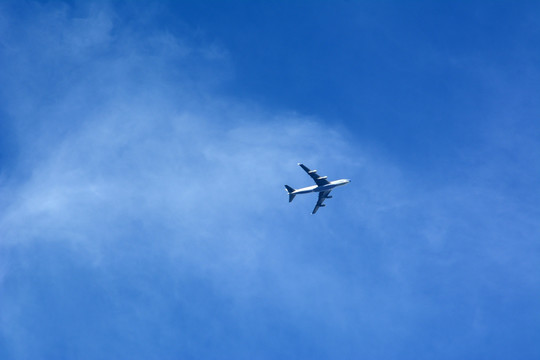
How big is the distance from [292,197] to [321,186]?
10809mm

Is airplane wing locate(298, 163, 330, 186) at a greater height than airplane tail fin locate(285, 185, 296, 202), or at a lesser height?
greater

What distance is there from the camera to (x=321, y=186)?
191875 mm

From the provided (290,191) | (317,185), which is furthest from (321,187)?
(290,191)

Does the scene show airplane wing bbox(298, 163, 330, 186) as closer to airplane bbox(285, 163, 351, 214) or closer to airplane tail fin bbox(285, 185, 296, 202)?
airplane bbox(285, 163, 351, 214)

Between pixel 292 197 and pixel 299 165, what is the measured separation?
11.9 meters

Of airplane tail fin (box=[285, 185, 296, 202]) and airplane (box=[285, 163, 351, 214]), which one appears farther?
airplane tail fin (box=[285, 185, 296, 202])

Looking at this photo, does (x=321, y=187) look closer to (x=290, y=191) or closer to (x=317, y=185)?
(x=317, y=185)

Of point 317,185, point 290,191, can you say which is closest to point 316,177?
point 317,185

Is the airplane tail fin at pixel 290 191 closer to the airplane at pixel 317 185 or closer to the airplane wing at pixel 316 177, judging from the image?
the airplane at pixel 317 185

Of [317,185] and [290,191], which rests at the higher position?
[317,185]

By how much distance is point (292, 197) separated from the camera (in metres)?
193

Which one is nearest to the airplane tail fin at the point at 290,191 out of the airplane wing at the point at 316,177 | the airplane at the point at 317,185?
the airplane at the point at 317,185

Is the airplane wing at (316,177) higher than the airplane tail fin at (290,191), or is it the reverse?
the airplane wing at (316,177)

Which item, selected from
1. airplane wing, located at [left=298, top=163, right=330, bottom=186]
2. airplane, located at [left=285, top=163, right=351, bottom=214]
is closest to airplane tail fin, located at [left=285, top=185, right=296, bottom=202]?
airplane, located at [left=285, top=163, right=351, bottom=214]
